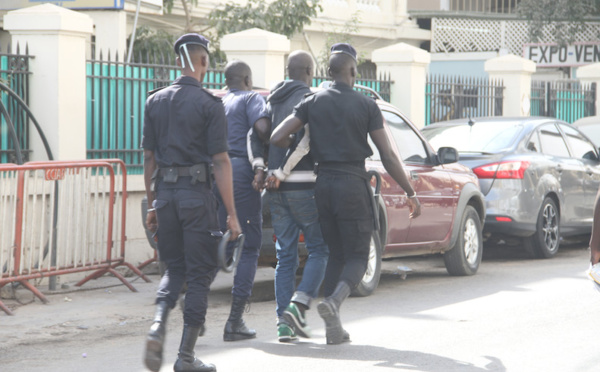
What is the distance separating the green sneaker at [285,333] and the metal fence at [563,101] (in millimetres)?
13204

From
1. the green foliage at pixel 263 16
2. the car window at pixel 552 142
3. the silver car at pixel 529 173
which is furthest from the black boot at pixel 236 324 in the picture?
the green foliage at pixel 263 16

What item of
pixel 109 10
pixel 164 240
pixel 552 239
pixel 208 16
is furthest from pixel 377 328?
pixel 208 16

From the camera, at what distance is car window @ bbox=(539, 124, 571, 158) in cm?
1205

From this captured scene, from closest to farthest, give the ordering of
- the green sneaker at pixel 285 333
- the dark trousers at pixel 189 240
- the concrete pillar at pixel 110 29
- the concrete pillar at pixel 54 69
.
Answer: the dark trousers at pixel 189 240
the green sneaker at pixel 285 333
the concrete pillar at pixel 54 69
the concrete pillar at pixel 110 29

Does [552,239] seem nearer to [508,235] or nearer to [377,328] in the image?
[508,235]

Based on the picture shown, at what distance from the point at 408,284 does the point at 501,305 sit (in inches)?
65.7

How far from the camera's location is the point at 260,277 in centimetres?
1057

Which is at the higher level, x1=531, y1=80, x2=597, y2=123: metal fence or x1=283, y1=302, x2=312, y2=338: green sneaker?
x1=531, y1=80, x2=597, y2=123: metal fence

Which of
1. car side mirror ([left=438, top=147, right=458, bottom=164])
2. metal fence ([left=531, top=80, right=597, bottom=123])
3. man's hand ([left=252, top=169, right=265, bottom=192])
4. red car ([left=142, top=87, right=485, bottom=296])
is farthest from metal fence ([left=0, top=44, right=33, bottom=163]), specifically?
metal fence ([left=531, top=80, right=597, bottom=123])

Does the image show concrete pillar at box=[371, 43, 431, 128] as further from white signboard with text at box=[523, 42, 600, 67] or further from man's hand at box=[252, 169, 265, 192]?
white signboard with text at box=[523, 42, 600, 67]

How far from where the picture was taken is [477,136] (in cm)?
1172

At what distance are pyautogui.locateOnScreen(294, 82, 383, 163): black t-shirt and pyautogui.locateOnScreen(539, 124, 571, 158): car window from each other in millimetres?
5889

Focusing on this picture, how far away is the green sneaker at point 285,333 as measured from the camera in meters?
6.81

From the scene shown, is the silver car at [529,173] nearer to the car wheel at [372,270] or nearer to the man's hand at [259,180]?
the car wheel at [372,270]
